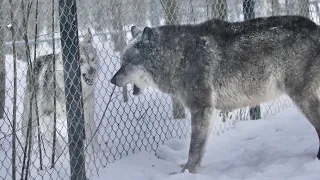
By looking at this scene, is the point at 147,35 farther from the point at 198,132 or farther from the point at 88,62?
the point at 88,62

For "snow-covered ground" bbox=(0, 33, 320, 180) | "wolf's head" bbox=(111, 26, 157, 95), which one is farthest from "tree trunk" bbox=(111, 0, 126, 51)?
"wolf's head" bbox=(111, 26, 157, 95)

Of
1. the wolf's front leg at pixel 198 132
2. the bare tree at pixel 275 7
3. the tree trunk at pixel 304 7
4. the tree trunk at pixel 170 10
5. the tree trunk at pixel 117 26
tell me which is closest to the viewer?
the wolf's front leg at pixel 198 132

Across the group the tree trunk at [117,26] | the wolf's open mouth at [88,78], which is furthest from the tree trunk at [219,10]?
the wolf's open mouth at [88,78]

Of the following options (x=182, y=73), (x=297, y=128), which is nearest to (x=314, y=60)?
(x=182, y=73)

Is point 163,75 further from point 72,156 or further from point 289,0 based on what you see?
point 289,0

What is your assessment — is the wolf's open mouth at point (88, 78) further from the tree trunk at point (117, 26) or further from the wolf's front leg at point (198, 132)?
the wolf's front leg at point (198, 132)

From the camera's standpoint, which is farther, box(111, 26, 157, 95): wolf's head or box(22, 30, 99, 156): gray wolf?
box(22, 30, 99, 156): gray wolf

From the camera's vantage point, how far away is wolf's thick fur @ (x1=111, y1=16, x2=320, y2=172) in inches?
175

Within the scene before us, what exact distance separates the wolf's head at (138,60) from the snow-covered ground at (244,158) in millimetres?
955

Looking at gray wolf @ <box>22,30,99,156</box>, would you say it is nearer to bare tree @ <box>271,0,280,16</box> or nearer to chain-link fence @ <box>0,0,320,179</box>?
chain-link fence @ <box>0,0,320,179</box>

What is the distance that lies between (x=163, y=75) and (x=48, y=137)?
2.18 metres

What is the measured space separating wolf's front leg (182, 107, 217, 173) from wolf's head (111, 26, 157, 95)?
68cm

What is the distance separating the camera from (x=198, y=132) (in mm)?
4652

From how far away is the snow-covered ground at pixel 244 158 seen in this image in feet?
14.0
